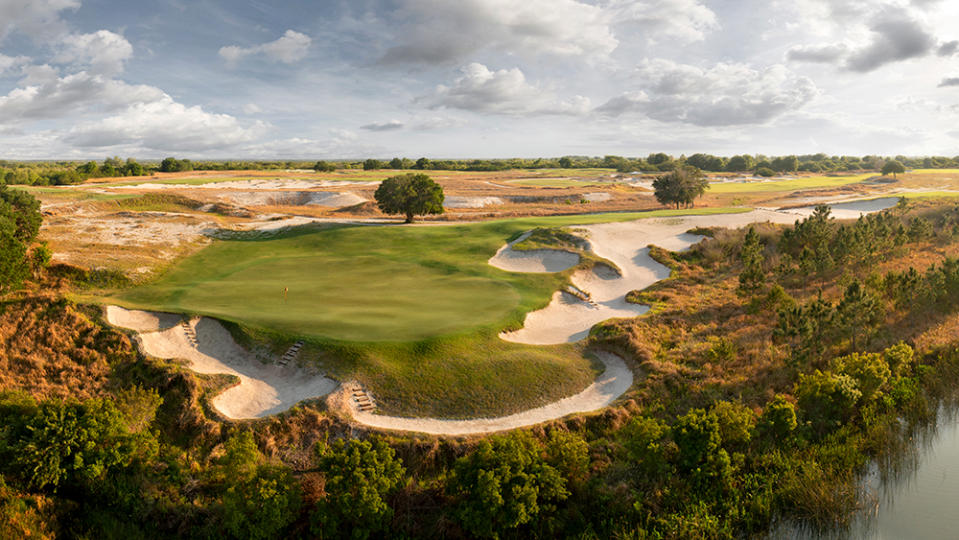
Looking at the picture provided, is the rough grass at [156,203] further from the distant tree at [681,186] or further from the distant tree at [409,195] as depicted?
the distant tree at [681,186]

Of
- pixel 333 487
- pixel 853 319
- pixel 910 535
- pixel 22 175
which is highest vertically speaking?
pixel 22 175

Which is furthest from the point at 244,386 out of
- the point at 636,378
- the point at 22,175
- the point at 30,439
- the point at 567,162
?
the point at 567,162

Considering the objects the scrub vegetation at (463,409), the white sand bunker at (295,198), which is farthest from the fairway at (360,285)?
the white sand bunker at (295,198)

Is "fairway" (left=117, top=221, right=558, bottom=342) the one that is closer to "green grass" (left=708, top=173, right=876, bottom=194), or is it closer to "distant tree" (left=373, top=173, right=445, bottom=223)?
"distant tree" (left=373, top=173, right=445, bottom=223)

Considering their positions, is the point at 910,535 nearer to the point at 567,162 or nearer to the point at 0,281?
the point at 0,281

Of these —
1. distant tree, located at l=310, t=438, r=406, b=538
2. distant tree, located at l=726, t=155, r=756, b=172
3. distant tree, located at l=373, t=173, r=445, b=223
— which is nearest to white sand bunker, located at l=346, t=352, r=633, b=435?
distant tree, located at l=310, t=438, r=406, b=538

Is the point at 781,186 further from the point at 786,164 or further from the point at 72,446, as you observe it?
the point at 72,446
